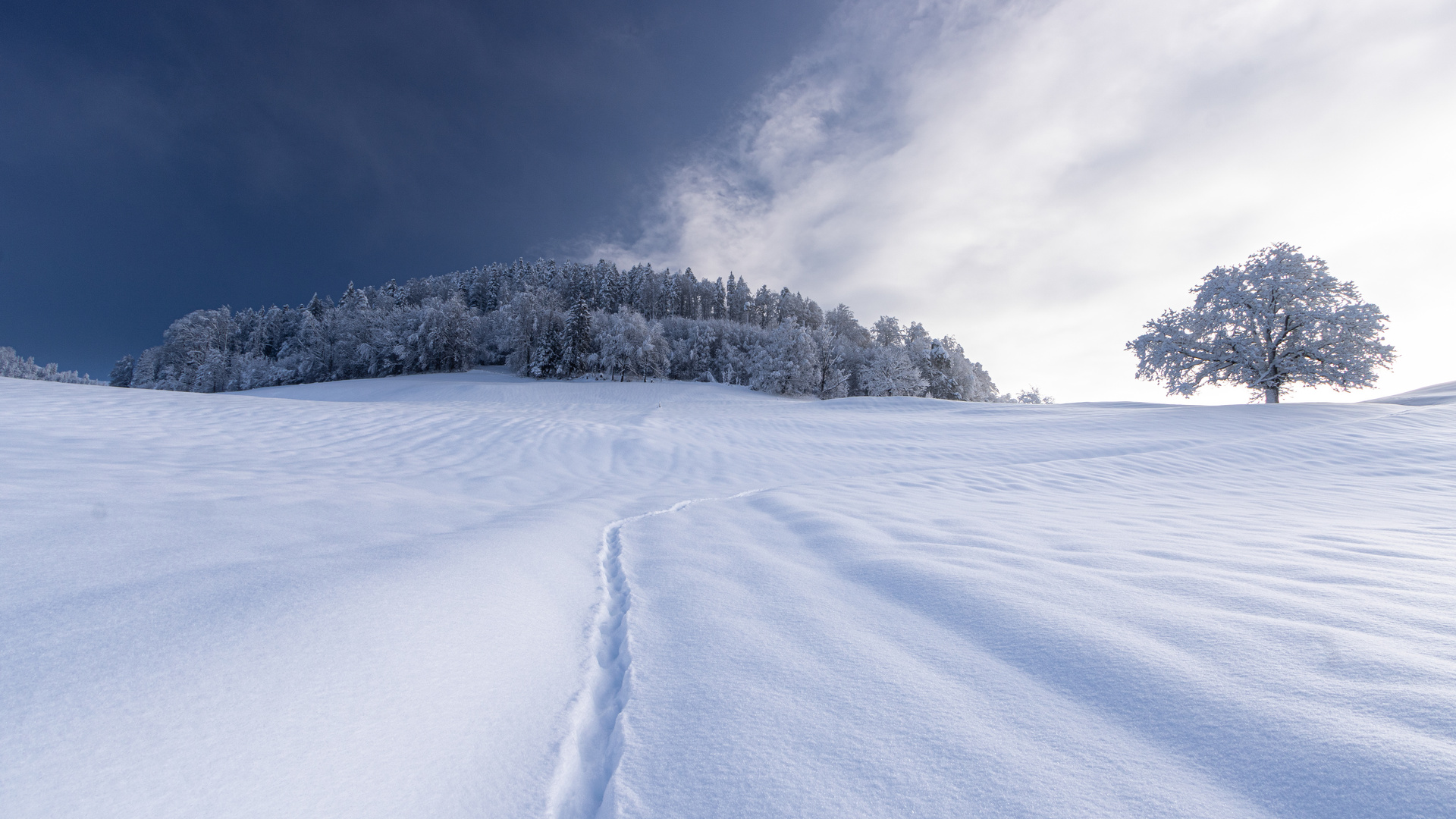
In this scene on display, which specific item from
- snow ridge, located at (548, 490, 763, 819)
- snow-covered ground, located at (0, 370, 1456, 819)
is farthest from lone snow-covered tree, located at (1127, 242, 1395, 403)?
snow ridge, located at (548, 490, 763, 819)

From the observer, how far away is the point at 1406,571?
96.3 inches

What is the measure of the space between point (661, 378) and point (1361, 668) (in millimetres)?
35628

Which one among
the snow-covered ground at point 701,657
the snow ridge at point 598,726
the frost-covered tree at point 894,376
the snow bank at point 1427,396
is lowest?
the snow ridge at point 598,726

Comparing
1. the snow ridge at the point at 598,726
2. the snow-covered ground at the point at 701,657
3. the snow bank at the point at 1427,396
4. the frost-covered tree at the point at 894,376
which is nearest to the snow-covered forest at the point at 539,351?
the frost-covered tree at the point at 894,376

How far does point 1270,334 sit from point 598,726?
73.2ft

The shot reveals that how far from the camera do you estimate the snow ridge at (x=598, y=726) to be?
4.17 ft

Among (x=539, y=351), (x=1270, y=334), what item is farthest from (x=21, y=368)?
(x=1270, y=334)

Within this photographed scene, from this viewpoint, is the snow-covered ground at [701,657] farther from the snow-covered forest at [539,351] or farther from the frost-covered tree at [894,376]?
the frost-covered tree at [894,376]

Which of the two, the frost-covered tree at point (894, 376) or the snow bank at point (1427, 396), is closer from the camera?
the snow bank at point (1427, 396)

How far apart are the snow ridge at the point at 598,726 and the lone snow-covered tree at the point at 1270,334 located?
20.8m

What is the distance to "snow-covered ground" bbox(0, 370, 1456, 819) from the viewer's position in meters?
1.15

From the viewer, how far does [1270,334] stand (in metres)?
15.4

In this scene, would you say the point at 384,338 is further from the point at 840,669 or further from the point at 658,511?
the point at 840,669

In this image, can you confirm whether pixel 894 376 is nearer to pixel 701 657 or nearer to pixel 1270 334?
pixel 1270 334
